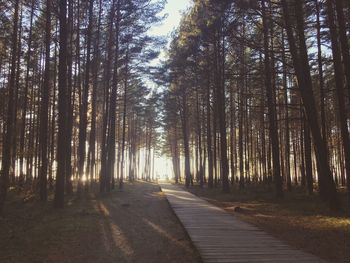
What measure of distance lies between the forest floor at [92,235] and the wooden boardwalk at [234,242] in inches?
12.7

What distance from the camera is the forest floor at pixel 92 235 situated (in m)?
8.23

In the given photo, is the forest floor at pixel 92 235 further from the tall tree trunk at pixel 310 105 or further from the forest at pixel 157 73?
the tall tree trunk at pixel 310 105

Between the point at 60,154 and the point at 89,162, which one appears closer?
the point at 60,154

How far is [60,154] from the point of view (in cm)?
1527

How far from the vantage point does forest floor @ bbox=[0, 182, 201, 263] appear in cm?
823

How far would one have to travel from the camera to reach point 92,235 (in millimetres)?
10500

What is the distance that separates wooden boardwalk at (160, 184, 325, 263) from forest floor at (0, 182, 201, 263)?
322mm

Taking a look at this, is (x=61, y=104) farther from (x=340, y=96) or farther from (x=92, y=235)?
(x=340, y=96)

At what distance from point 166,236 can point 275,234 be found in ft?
9.42

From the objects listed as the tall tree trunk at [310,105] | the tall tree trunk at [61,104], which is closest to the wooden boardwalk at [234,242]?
the tall tree trunk at [310,105]

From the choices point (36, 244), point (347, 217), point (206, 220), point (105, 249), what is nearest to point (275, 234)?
point (206, 220)

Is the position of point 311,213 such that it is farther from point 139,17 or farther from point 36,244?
point 139,17

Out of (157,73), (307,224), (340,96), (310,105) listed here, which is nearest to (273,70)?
(340,96)

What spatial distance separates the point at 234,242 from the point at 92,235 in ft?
13.4
